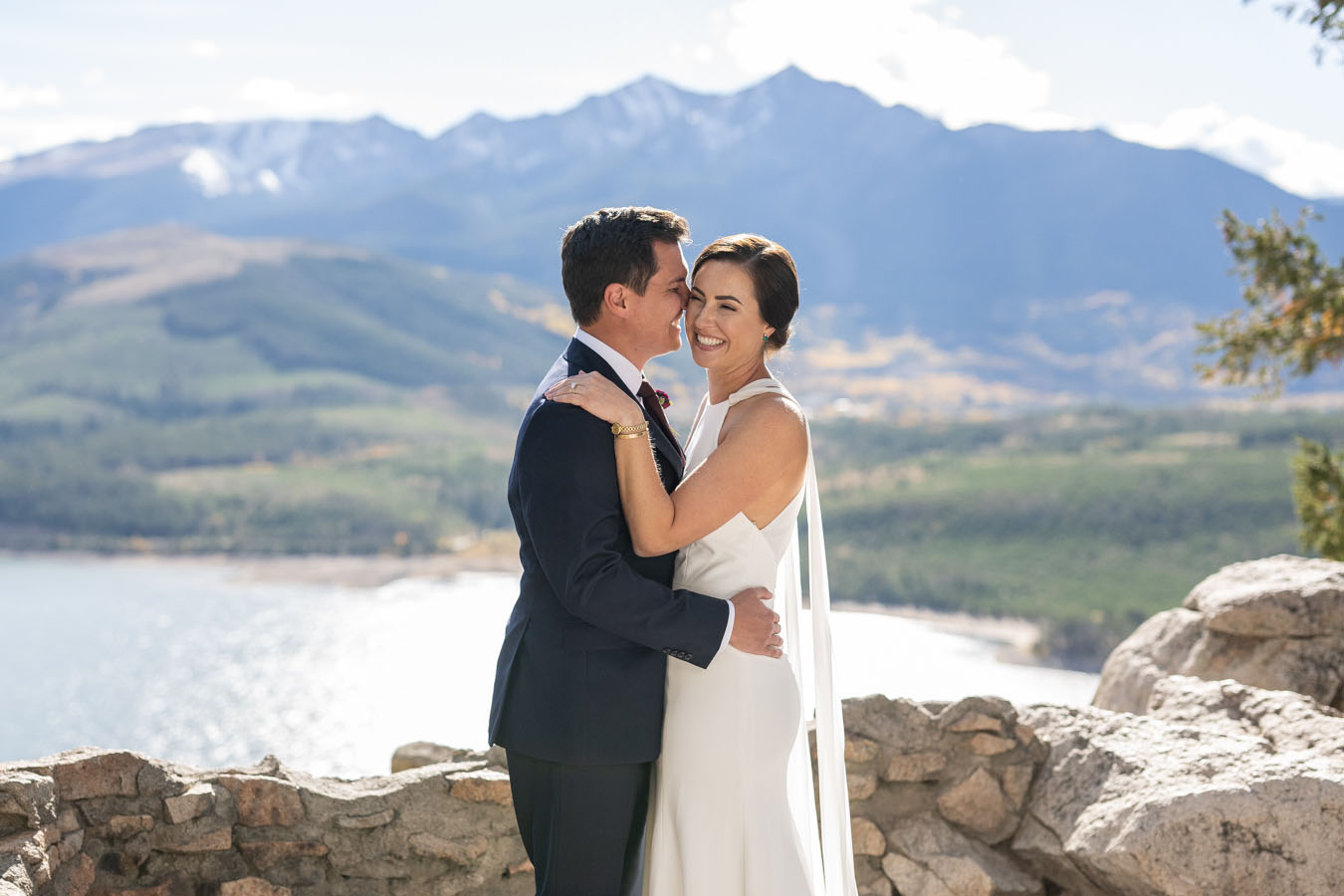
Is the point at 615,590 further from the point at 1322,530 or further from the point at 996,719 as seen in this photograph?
the point at 1322,530

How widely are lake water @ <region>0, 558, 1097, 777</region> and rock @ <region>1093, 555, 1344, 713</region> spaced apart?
2534 cm

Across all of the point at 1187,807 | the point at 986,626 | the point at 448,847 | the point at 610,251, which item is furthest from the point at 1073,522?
the point at 610,251

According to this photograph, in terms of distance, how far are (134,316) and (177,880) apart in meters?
162

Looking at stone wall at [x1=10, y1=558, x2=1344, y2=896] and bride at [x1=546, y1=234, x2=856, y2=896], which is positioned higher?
bride at [x1=546, y1=234, x2=856, y2=896]

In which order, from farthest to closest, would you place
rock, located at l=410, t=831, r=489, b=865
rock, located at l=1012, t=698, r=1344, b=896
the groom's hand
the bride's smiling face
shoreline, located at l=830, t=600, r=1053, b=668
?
shoreline, located at l=830, t=600, r=1053, b=668
rock, located at l=410, t=831, r=489, b=865
rock, located at l=1012, t=698, r=1344, b=896
the bride's smiling face
the groom's hand

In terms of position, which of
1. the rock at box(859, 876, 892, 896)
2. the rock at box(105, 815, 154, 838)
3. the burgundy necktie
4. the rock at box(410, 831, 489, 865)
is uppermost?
the burgundy necktie

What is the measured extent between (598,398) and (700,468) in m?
0.39

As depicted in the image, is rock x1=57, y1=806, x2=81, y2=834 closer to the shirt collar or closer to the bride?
the bride

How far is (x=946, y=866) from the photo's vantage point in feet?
15.6

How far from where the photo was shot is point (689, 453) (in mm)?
3562

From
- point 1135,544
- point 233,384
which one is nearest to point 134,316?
point 233,384

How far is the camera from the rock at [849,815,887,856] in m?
4.87

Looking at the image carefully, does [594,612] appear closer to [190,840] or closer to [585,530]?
[585,530]

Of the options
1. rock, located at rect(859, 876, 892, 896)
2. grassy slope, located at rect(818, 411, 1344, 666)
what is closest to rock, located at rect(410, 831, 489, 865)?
rock, located at rect(859, 876, 892, 896)
